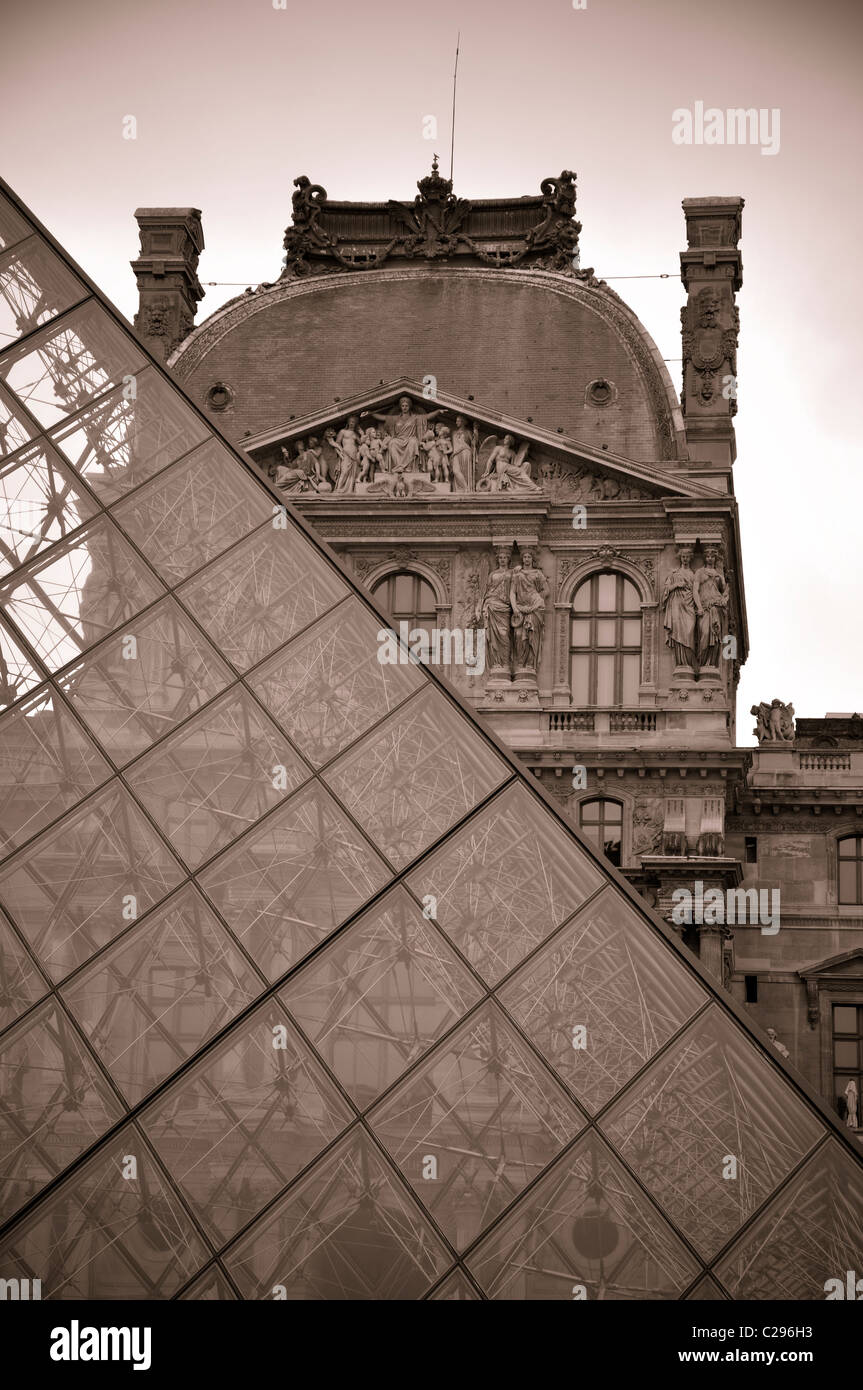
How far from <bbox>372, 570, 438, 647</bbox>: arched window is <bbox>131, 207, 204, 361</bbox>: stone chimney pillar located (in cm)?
544

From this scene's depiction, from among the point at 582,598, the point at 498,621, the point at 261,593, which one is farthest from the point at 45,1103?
the point at 582,598

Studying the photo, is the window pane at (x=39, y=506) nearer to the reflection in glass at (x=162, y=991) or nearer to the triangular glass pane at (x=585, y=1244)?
the reflection in glass at (x=162, y=991)

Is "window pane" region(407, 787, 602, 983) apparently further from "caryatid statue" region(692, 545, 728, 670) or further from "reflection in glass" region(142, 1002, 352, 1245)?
"caryatid statue" region(692, 545, 728, 670)

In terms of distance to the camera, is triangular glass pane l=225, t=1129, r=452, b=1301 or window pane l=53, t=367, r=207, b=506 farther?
window pane l=53, t=367, r=207, b=506

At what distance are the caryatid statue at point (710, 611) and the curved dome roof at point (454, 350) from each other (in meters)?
2.05

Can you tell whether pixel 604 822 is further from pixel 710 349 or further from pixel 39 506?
pixel 39 506

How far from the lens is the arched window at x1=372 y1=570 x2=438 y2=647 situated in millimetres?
27594

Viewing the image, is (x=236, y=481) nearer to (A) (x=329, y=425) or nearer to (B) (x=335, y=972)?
(B) (x=335, y=972)

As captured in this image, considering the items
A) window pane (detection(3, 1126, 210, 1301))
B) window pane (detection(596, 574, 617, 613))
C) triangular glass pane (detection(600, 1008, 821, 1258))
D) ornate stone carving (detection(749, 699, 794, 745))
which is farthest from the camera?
ornate stone carving (detection(749, 699, 794, 745))

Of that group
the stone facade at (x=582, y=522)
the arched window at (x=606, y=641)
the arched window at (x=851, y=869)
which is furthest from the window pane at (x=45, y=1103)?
the arched window at (x=851, y=869)

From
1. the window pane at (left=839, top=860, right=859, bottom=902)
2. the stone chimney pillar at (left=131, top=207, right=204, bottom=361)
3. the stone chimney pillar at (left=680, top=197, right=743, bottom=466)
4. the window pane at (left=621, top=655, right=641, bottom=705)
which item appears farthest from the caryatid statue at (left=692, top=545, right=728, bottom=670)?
the stone chimney pillar at (left=131, top=207, right=204, bottom=361)

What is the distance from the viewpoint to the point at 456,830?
962cm

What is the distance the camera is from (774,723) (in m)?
28.8

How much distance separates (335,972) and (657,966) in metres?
1.50
